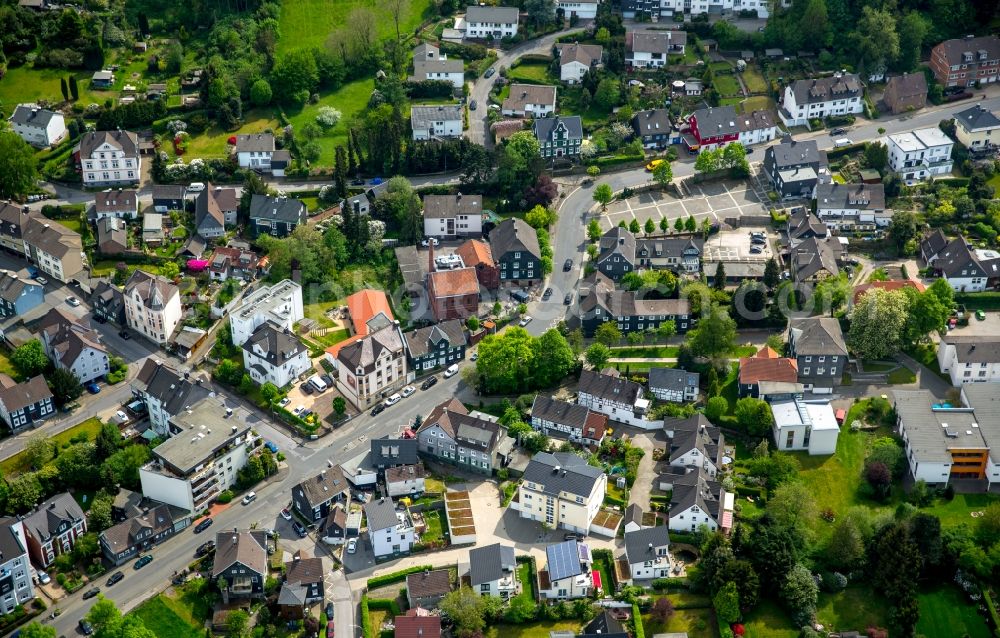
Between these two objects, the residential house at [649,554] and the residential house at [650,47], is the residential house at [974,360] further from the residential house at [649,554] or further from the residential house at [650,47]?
the residential house at [650,47]

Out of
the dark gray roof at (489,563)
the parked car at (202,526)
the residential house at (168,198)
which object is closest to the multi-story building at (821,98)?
the residential house at (168,198)

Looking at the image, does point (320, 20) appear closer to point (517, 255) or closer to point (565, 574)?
point (517, 255)

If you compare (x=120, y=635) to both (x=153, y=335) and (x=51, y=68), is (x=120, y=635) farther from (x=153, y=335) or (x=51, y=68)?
(x=51, y=68)

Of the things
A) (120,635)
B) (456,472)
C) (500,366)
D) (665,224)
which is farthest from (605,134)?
(120,635)

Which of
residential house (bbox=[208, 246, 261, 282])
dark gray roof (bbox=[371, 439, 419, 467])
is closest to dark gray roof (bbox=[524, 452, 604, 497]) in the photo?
dark gray roof (bbox=[371, 439, 419, 467])

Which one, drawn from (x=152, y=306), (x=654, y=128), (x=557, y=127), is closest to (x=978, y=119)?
(x=654, y=128)

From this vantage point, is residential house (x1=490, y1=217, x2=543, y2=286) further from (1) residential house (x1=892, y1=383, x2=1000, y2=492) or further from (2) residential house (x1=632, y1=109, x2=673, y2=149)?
(1) residential house (x1=892, y1=383, x2=1000, y2=492)

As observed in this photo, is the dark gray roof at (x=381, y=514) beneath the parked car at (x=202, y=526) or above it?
above
